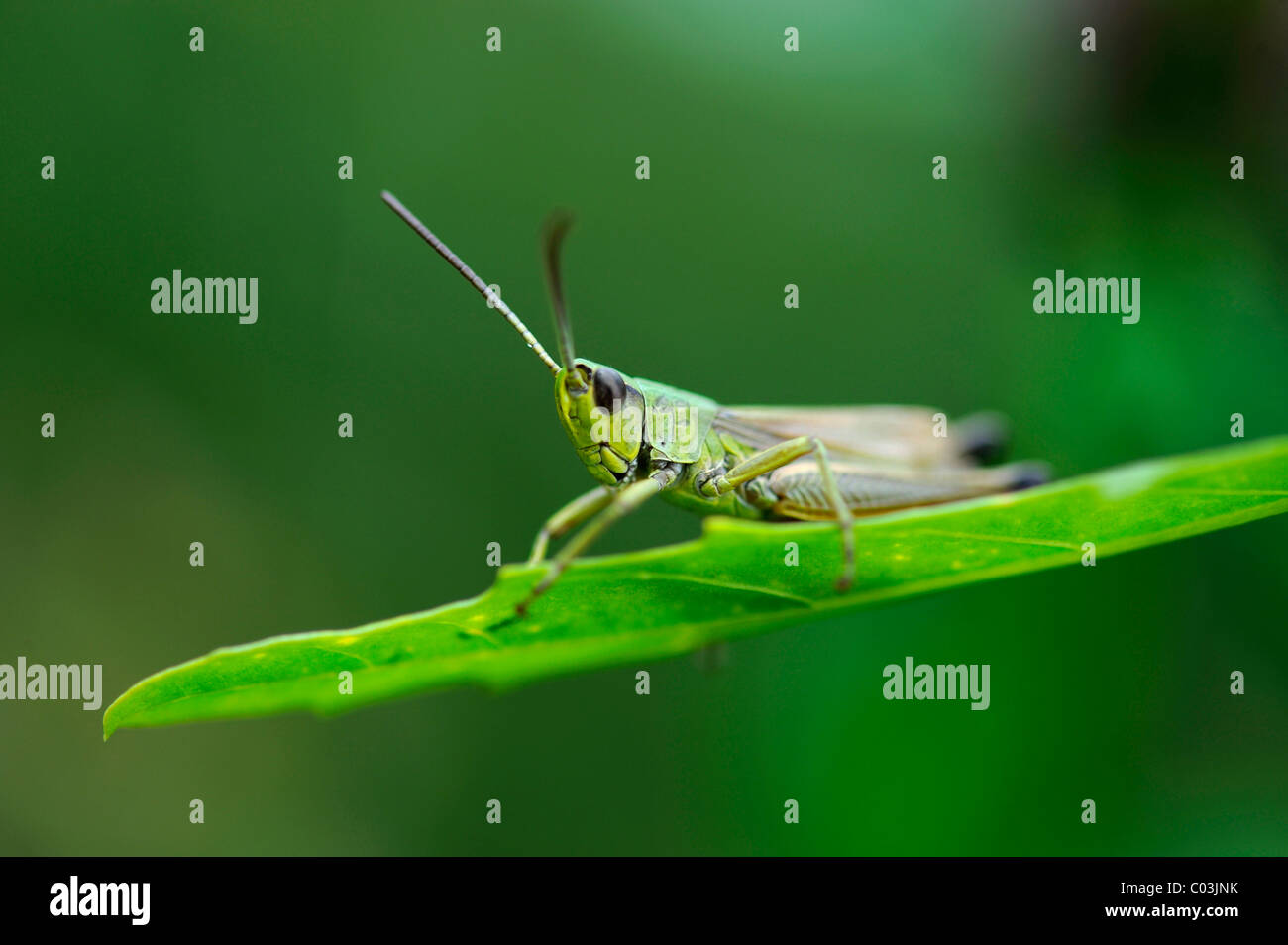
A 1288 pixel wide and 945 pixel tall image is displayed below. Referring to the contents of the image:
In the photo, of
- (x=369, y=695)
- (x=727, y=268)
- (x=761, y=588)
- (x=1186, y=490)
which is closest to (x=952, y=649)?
(x=761, y=588)

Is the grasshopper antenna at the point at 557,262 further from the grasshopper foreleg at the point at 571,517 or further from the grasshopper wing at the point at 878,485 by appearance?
the grasshopper wing at the point at 878,485

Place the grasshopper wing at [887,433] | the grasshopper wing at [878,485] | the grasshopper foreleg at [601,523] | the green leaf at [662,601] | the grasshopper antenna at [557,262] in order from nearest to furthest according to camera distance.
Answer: the green leaf at [662,601], the grasshopper foreleg at [601,523], the grasshopper antenna at [557,262], the grasshopper wing at [878,485], the grasshopper wing at [887,433]

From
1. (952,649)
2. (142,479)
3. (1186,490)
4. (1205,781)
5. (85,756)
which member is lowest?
(85,756)

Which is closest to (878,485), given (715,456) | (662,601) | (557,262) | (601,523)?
(715,456)

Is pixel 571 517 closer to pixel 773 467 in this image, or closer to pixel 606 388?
pixel 606 388

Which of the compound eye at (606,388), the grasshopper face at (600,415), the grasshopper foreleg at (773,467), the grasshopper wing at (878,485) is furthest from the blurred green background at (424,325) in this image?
the compound eye at (606,388)

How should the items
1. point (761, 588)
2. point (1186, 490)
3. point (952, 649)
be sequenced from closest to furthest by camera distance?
1. point (1186, 490)
2. point (761, 588)
3. point (952, 649)

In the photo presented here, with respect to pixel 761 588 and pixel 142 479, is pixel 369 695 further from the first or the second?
pixel 142 479

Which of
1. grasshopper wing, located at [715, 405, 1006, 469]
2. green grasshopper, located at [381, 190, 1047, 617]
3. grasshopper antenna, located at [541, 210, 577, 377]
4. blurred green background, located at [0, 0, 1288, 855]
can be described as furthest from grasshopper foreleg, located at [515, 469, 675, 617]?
blurred green background, located at [0, 0, 1288, 855]
